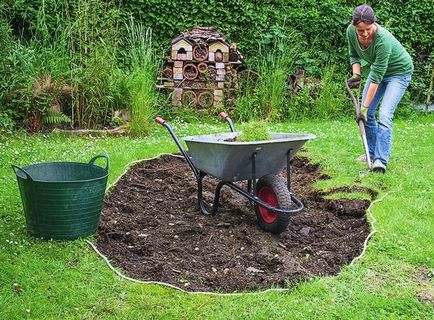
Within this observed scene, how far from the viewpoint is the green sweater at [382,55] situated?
5.48 meters

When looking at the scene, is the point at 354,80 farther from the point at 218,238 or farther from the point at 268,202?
the point at 218,238

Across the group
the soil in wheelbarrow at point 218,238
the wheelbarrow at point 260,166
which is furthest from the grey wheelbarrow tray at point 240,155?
the soil in wheelbarrow at point 218,238

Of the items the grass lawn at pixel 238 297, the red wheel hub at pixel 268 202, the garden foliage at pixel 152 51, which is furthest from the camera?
the garden foliage at pixel 152 51

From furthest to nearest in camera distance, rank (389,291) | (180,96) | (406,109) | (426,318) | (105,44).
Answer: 1. (406,109)
2. (180,96)
3. (105,44)
4. (389,291)
5. (426,318)

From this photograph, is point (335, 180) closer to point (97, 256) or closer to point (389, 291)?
point (389, 291)

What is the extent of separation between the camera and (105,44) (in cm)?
799

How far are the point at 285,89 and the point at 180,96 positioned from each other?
166 centimetres

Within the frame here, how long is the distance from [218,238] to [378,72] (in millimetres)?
2291

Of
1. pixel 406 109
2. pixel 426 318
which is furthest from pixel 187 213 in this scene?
pixel 406 109

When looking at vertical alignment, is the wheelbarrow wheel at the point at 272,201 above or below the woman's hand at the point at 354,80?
below

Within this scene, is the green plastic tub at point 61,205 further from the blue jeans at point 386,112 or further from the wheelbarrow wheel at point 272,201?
the blue jeans at point 386,112

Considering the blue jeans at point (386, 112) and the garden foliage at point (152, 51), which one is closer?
the blue jeans at point (386, 112)

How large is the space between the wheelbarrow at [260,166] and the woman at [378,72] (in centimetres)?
140

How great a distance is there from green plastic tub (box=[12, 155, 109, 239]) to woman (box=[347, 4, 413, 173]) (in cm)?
273
